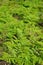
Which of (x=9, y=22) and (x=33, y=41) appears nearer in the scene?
(x=33, y=41)

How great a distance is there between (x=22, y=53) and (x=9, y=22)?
4.55 feet

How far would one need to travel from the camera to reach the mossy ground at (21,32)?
5.07m

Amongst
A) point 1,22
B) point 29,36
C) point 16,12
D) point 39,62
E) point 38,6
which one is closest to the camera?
point 39,62

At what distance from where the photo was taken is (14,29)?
5.99m

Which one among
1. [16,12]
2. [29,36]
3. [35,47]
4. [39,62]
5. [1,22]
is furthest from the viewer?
[16,12]

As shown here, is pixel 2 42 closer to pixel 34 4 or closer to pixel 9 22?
pixel 9 22

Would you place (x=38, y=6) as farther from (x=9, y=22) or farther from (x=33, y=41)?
(x=33, y=41)

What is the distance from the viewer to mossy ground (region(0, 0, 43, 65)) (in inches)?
199

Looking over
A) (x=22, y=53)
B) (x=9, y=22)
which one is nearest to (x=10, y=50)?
(x=22, y=53)

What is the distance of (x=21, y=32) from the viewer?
19.4ft

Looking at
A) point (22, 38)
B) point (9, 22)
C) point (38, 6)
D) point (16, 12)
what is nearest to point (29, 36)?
point (22, 38)

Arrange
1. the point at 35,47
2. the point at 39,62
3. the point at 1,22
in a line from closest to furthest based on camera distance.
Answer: the point at 39,62, the point at 35,47, the point at 1,22

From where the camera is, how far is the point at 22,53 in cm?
515

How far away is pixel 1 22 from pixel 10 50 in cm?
128
